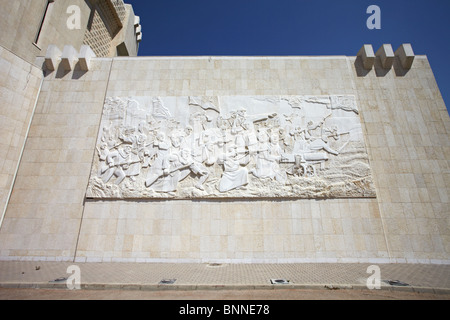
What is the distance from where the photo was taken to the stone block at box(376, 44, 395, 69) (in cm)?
973

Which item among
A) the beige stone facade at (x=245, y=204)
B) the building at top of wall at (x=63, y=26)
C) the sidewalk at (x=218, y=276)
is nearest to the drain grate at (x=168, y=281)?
the sidewalk at (x=218, y=276)

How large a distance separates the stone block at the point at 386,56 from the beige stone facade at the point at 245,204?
0.30m

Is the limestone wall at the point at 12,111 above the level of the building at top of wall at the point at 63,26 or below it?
below

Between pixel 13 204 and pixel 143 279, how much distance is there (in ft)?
20.5

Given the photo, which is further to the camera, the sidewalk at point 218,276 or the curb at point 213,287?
the sidewalk at point 218,276

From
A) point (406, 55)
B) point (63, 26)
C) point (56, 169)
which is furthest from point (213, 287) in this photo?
point (63, 26)

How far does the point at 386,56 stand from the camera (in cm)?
969

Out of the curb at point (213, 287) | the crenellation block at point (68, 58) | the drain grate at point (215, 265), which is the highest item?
the crenellation block at point (68, 58)

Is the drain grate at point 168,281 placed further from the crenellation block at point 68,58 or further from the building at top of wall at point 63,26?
the building at top of wall at point 63,26

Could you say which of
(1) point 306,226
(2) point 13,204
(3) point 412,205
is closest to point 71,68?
(2) point 13,204

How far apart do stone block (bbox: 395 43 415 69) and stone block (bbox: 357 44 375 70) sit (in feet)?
3.86

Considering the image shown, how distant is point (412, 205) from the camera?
8188 mm

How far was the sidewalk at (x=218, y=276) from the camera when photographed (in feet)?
16.3
